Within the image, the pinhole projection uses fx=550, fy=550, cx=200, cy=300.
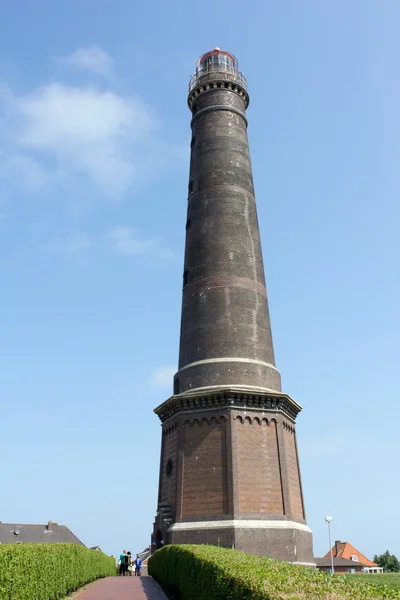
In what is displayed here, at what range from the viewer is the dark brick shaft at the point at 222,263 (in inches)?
862

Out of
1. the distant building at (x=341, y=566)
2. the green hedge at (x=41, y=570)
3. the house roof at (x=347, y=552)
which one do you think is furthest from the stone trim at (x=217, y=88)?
the house roof at (x=347, y=552)

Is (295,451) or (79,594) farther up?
(295,451)

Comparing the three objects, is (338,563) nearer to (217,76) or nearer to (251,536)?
(251,536)

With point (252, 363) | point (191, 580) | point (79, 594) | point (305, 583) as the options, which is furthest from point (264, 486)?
point (305, 583)

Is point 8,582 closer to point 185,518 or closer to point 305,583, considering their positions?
point 305,583

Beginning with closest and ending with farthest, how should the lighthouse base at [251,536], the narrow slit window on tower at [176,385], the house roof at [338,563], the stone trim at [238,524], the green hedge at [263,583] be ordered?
1. the green hedge at [263,583]
2. the lighthouse base at [251,536]
3. the stone trim at [238,524]
4. the narrow slit window on tower at [176,385]
5. the house roof at [338,563]

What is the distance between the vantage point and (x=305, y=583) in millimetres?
5938

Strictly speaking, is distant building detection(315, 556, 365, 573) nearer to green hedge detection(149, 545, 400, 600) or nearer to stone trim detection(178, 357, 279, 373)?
stone trim detection(178, 357, 279, 373)

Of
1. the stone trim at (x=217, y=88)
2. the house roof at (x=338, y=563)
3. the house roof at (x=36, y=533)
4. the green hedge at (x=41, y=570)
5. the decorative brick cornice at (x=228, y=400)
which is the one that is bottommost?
the green hedge at (x=41, y=570)

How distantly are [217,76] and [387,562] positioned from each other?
6929 cm

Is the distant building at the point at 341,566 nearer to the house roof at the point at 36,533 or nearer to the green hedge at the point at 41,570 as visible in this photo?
the house roof at the point at 36,533

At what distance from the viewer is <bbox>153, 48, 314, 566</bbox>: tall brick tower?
63.4 feet

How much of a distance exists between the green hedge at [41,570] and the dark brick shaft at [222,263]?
817 centimetres

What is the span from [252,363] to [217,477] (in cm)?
455
